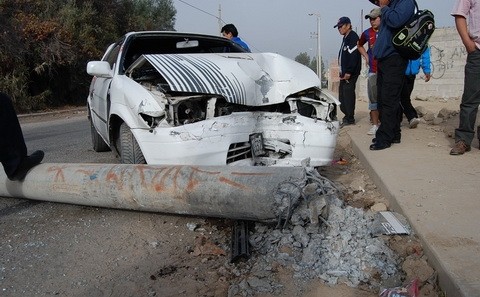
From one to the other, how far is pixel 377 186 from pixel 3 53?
620 inches

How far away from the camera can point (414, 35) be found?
4508mm

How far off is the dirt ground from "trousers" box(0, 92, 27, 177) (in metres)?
0.45

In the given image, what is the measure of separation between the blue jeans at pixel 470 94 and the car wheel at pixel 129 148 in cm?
328

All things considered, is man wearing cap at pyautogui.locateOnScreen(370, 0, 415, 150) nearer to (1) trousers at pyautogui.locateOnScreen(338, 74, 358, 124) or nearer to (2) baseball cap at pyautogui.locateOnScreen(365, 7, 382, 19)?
(2) baseball cap at pyautogui.locateOnScreen(365, 7, 382, 19)

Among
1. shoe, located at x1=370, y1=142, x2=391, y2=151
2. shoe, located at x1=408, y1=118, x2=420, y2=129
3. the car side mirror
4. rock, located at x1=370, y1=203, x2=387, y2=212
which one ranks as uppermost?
the car side mirror

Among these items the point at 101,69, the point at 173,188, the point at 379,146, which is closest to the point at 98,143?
the point at 101,69

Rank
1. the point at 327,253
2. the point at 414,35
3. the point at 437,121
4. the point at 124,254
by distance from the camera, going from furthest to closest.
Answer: the point at 437,121
the point at 414,35
the point at 124,254
the point at 327,253

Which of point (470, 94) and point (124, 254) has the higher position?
point (470, 94)

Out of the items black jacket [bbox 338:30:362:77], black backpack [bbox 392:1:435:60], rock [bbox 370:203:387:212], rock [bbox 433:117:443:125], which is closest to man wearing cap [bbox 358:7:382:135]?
black jacket [bbox 338:30:362:77]

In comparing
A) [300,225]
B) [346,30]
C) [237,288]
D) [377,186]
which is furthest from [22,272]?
[346,30]

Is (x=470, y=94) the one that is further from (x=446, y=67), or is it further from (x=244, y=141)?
(x=446, y=67)

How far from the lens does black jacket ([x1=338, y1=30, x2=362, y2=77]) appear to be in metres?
7.26

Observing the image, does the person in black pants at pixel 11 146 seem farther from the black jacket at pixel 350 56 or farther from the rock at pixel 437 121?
the rock at pixel 437 121

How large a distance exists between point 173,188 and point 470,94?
322 cm
